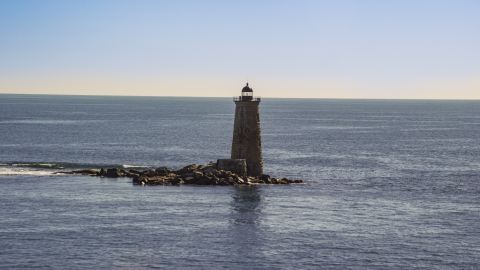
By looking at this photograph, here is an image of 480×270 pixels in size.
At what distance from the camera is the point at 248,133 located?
66.2 meters

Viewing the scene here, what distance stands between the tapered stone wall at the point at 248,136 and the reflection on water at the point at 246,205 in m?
4.14

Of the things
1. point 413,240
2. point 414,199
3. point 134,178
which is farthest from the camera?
point 134,178

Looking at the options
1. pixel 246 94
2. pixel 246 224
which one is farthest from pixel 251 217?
pixel 246 94

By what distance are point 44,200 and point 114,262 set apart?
18800mm

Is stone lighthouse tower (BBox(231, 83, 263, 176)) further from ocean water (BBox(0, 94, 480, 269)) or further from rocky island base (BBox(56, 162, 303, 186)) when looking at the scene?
ocean water (BBox(0, 94, 480, 269))

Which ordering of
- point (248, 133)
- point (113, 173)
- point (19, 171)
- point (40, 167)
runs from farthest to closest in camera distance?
point (40, 167) < point (19, 171) < point (113, 173) < point (248, 133)

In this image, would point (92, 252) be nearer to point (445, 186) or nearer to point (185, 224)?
point (185, 224)

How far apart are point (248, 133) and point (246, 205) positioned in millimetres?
12777

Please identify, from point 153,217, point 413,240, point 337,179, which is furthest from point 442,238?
point 337,179

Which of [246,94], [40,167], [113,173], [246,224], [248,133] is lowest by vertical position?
[40,167]

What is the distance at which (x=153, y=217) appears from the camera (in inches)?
1956

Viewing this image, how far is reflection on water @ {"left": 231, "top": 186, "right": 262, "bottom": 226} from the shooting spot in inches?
1967

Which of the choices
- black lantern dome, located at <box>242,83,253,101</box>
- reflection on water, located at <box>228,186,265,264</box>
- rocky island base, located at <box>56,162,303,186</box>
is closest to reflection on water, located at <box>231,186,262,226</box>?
reflection on water, located at <box>228,186,265,264</box>

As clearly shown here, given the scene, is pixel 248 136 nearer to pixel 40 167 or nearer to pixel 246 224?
pixel 246 224
